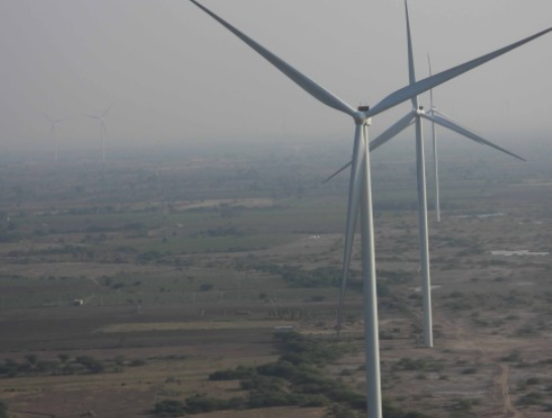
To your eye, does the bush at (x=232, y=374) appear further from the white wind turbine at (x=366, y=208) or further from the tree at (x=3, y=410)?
the white wind turbine at (x=366, y=208)

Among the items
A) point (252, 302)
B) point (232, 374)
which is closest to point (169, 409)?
point (232, 374)

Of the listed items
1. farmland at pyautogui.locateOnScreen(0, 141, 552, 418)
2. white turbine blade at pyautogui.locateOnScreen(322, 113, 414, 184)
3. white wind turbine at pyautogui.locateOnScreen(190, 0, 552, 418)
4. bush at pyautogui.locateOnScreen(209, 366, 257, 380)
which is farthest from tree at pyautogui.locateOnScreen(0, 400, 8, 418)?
white wind turbine at pyautogui.locateOnScreen(190, 0, 552, 418)

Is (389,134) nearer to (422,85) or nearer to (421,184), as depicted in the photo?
(421,184)

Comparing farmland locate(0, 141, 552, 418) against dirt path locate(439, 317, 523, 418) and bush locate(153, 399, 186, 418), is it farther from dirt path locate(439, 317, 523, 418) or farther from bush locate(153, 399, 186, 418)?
bush locate(153, 399, 186, 418)

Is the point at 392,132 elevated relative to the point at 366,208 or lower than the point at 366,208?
elevated

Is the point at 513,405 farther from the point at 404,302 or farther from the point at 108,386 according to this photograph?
the point at 404,302

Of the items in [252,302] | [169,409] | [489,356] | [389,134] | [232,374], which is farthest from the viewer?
[252,302]

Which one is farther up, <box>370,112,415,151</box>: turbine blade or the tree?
<box>370,112,415,151</box>: turbine blade
